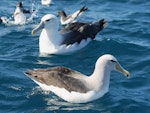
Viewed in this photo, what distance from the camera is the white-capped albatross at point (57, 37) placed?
52.4ft

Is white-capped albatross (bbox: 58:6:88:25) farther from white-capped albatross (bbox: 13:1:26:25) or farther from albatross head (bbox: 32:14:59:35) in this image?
albatross head (bbox: 32:14:59:35)

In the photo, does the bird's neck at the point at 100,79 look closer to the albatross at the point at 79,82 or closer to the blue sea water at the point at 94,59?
the albatross at the point at 79,82

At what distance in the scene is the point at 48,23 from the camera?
15992mm

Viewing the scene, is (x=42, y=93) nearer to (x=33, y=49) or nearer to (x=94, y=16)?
(x=33, y=49)

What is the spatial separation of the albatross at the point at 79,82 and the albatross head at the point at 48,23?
334cm

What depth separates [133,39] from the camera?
58.1 ft

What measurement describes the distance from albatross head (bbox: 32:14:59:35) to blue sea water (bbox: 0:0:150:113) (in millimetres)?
842

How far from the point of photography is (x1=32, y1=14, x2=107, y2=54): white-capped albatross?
15977 millimetres

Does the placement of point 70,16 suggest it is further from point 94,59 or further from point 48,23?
point 94,59

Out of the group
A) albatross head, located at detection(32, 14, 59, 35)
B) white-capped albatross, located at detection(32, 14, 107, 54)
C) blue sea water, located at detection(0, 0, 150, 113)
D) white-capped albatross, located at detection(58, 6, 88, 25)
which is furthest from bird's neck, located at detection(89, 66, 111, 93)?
white-capped albatross, located at detection(58, 6, 88, 25)

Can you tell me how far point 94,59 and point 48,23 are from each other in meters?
1.83

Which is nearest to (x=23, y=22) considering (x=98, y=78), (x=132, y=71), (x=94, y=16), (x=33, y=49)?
(x=94, y=16)

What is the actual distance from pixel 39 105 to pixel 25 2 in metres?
13.5

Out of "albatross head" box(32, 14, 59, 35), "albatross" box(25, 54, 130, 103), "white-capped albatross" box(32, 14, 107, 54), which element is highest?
"albatross head" box(32, 14, 59, 35)
